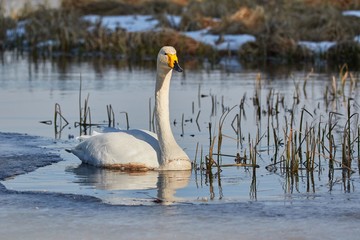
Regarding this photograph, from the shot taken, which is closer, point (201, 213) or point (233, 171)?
point (201, 213)

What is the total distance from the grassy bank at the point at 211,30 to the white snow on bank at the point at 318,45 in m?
0.16

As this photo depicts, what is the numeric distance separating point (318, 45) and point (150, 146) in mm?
16766

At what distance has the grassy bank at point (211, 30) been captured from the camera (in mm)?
27469

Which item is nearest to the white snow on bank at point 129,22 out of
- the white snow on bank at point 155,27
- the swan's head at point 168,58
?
the white snow on bank at point 155,27

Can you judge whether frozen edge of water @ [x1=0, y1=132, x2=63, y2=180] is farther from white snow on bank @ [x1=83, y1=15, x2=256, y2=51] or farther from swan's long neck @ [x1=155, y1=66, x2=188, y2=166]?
white snow on bank @ [x1=83, y1=15, x2=256, y2=51]

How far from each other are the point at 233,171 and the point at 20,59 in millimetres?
17833

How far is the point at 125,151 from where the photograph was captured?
1077 centimetres

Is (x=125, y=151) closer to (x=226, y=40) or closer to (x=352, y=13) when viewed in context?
(x=226, y=40)

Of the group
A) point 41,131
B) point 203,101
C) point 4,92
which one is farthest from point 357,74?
point 41,131

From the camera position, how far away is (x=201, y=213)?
8156 mm

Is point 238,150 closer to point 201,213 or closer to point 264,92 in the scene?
point 201,213

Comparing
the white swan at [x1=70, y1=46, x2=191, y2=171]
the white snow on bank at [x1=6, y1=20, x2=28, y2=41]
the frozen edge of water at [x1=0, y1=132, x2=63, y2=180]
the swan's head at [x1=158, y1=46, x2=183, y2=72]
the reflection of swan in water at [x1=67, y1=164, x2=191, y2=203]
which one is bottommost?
the reflection of swan in water at [x1=67, y1=164, x2=191, y2=203]

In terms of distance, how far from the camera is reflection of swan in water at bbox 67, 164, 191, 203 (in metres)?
9.61

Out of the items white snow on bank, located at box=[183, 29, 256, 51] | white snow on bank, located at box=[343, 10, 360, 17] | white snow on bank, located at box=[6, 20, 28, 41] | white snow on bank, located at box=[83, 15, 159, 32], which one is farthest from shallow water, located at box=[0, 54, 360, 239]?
white snow on bank, located at box=[6, 20, 28, 41]
